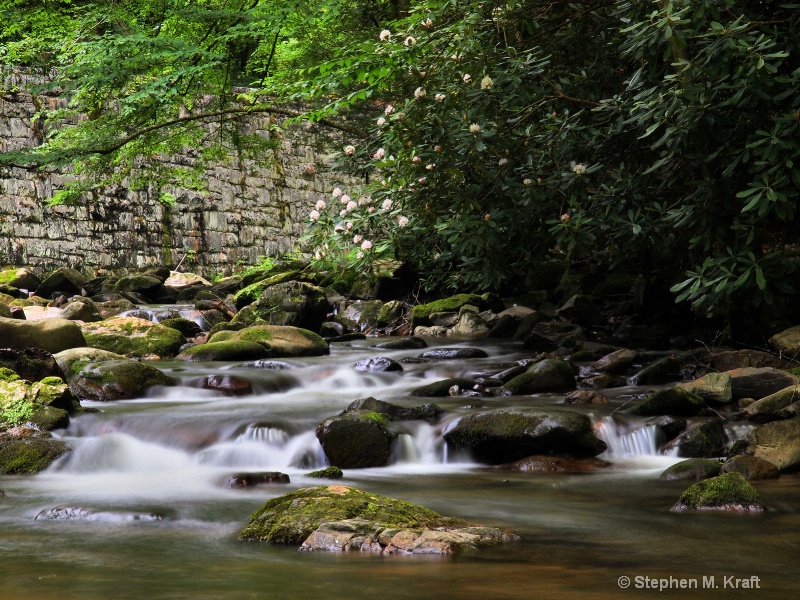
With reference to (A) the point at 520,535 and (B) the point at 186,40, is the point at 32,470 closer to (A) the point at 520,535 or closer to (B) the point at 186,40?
(A) the point at 520,535

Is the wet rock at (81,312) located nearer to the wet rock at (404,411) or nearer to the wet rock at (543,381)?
the wet rock at (404,411)

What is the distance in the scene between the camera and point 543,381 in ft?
24.5

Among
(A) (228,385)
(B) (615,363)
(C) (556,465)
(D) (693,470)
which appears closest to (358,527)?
(C) (556,465)

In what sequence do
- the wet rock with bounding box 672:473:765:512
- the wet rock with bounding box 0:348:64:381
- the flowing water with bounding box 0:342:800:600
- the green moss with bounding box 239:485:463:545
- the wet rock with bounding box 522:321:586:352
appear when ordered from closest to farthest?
the flowing water with bounding box 0:342:800:600, the green moss with bounding box 239:485:463:545, the wet rock with bounding box 672:473:765:512, the wet rock with bounding box 0:348:64:381, the wet rock with bounding box 522:321:586:352

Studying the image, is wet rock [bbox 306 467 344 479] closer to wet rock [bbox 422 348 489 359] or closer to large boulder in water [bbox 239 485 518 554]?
large boulder in water [bbox 239 485 518 554]

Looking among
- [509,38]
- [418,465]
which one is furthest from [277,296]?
[418,465]

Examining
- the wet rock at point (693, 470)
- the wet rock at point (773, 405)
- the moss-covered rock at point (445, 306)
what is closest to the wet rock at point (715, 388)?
the wet rock at point (773, 405)

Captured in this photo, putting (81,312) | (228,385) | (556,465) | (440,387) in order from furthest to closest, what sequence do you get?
(81,312), (228,385), (440,387), (556,465)

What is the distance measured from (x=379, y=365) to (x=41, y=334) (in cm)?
340

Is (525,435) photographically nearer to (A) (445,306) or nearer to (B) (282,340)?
(B) (282,340)

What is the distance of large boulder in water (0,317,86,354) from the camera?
26.2 ft

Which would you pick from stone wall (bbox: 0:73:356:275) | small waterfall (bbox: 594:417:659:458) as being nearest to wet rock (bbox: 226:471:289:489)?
small waterfall (bbox: 594:417:659:458)

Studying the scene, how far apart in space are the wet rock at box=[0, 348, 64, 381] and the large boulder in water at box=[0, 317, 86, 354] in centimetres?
99

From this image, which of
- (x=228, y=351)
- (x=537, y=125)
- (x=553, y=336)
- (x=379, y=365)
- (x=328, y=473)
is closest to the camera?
(x=328, y=473)
